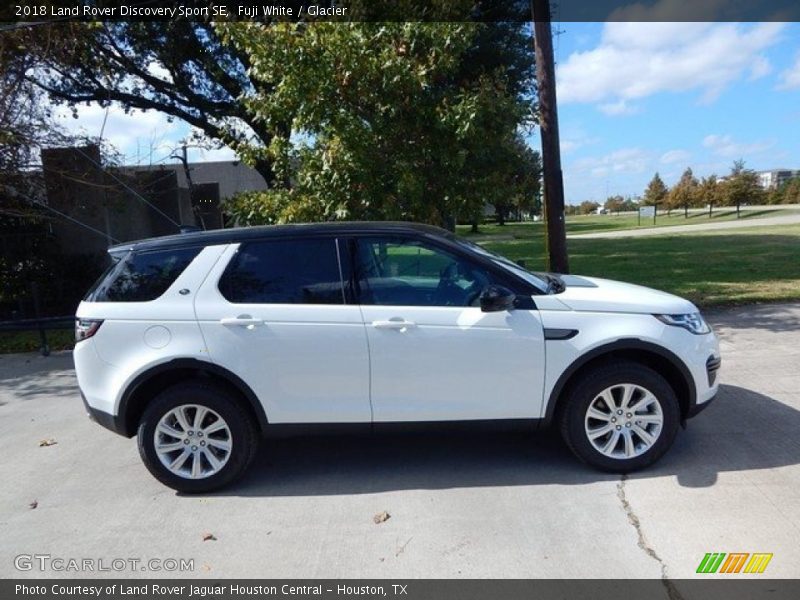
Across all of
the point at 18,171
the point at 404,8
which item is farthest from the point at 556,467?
the point at 18,171

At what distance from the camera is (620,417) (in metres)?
3.88

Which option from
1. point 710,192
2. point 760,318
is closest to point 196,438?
point 760,318

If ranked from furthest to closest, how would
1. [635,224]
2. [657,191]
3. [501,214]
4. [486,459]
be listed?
[657,191] → [635,224] → [501,214] → [486,459]

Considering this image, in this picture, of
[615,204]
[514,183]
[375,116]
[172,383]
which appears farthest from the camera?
[615,204]

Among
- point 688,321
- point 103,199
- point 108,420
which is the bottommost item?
point 108,420

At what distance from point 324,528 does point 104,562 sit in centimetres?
120

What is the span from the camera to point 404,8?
7363 millimetres

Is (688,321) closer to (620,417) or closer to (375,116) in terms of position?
(620,417)

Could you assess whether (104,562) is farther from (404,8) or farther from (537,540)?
(404,8)

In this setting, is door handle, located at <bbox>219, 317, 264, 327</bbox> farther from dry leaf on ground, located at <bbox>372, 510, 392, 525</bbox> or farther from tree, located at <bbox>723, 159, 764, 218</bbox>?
tree, located at <bbox>723, 159, 764, 218</bbox>

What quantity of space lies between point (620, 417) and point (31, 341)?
30.9 ft

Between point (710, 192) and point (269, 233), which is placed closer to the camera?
point (269, 233)

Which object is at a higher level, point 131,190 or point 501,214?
point 131,190

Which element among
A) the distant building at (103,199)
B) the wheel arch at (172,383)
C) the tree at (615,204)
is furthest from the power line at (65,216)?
the tree at (615,204)
